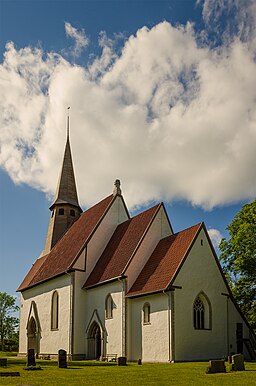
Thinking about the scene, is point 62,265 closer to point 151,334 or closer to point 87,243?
point 87,243

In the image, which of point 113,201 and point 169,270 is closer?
point 169,270

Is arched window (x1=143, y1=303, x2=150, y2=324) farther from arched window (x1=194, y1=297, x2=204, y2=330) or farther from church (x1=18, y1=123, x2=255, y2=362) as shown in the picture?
arched window (x1=194, y1=297, x2=204, y2=330)

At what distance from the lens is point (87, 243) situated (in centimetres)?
3506

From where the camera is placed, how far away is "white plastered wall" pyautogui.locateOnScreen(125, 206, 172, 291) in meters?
30.4

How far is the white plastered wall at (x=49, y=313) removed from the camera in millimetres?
34000

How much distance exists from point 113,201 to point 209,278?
458 inches

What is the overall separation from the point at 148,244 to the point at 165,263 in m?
3.16

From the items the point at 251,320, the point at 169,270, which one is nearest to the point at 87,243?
the point at 169,270

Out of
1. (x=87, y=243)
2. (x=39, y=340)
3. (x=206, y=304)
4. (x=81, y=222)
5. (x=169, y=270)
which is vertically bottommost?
(x=39, y=340)

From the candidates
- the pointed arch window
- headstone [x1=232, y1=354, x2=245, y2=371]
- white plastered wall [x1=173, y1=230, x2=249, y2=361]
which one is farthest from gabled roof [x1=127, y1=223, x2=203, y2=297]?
headstone [x1=232, y1=354, x2=245, y2=371]

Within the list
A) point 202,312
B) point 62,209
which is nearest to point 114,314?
point 202,312

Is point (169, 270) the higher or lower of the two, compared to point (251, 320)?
higher

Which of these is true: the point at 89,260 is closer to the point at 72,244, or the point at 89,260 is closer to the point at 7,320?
the point at 72,244

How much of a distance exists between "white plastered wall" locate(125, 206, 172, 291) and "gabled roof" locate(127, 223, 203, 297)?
0.33 metres
